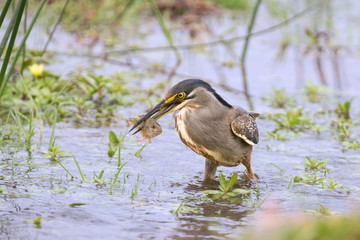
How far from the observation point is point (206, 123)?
5.38 metres

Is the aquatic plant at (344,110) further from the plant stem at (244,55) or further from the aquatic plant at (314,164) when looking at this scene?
the aquatic plant at (314,164)

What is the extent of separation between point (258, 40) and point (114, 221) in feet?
25.3

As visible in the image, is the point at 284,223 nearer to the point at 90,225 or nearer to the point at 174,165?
the point at 90,225

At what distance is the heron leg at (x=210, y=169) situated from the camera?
557cm

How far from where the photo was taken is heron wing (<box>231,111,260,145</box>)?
18.0 ft

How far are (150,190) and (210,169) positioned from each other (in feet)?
2.46

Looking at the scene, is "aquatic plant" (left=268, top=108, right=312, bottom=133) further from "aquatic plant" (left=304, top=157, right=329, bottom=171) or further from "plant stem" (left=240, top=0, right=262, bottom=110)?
"aquatic plant" (left=304, top=157, right=329, bottom=171)

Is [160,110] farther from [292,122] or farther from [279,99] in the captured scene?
[279,99]

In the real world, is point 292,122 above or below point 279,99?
below

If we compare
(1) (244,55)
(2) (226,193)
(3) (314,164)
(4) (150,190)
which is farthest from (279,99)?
(4) (150,190)

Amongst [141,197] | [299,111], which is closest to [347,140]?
[299,111]

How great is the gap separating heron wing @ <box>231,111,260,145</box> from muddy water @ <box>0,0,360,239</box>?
1.25 ft

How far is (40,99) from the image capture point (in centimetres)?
696

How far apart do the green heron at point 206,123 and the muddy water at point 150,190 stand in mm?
288
